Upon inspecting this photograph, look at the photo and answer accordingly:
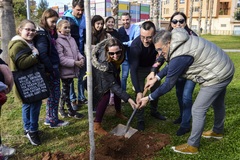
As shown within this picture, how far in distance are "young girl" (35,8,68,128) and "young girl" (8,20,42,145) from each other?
0.49 feet

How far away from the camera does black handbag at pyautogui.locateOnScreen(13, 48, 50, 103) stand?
3.23 meters

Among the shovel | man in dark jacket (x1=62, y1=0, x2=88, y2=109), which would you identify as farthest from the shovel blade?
man in dark jacket (x1=62, y1=0, x2=88, y2=109)

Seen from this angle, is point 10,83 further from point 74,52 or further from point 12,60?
point 74,52

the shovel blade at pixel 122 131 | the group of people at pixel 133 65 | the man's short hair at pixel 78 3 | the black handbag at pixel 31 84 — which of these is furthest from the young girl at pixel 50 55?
the shovel blade at pixel 122 131

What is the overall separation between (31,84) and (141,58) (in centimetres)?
170

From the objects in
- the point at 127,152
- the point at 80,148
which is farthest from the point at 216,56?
the point at 80,148

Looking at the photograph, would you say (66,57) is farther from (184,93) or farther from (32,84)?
(184,93)

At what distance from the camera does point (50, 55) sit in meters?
3.73

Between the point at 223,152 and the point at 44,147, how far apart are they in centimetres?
241

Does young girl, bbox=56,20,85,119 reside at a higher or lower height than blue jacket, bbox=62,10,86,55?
lower

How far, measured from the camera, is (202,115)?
122 inches

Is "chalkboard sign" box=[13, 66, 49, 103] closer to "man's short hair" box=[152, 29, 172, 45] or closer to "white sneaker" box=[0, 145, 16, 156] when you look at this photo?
"white sneaker" box=[0, 145, 16, 156]

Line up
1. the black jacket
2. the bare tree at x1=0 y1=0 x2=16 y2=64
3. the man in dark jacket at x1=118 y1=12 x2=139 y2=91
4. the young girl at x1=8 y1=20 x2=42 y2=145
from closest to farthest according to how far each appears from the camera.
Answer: the young girl at x1=8 y1=20 x2=42 y2=145 < the black jacket < the man in dark jacket at x1=118 y1=12 x2=139 y2=91 < the bare tree at x1=0 y1=0 x2=16 y2=64

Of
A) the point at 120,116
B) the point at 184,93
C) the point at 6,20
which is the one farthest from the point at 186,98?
the point at 6,20
